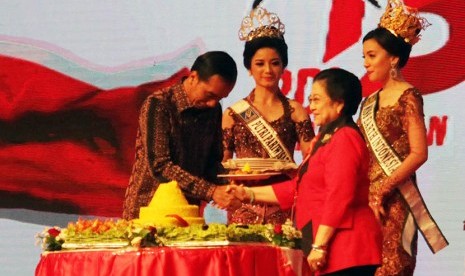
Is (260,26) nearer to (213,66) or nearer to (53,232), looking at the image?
(213,66)

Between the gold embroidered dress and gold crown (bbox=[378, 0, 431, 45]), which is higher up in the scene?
gold crown (bbox=[378, 0, 431, 45])

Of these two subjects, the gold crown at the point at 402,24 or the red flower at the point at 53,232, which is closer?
the red flower at the point at 53,232

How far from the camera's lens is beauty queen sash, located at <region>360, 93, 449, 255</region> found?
490 cm

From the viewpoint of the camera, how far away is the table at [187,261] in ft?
12.2

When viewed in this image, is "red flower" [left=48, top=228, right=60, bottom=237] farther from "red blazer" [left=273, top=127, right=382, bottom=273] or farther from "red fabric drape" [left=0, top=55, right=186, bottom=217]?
"red fabric drape" [left=0, top=55, right=186, bottom=217]

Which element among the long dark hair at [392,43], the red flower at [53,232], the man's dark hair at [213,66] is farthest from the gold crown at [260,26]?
the red flower at [53,232]

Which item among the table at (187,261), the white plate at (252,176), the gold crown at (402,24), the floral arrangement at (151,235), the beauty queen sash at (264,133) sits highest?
the gold crown at (402,24)

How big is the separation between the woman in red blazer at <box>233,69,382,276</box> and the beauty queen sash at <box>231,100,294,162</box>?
102 cm

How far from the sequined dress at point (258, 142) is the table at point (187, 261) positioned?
3.93 feet

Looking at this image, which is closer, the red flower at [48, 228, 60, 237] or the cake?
the cake

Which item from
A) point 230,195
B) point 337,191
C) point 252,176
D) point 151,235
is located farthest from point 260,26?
point 151,235

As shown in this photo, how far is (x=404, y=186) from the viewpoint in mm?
4918

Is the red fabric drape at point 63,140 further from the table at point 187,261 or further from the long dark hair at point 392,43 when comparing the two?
the table at point 187,261

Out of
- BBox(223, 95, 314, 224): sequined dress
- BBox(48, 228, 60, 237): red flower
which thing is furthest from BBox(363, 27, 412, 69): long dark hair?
BBox(48, 228, 60, 237): red flower
